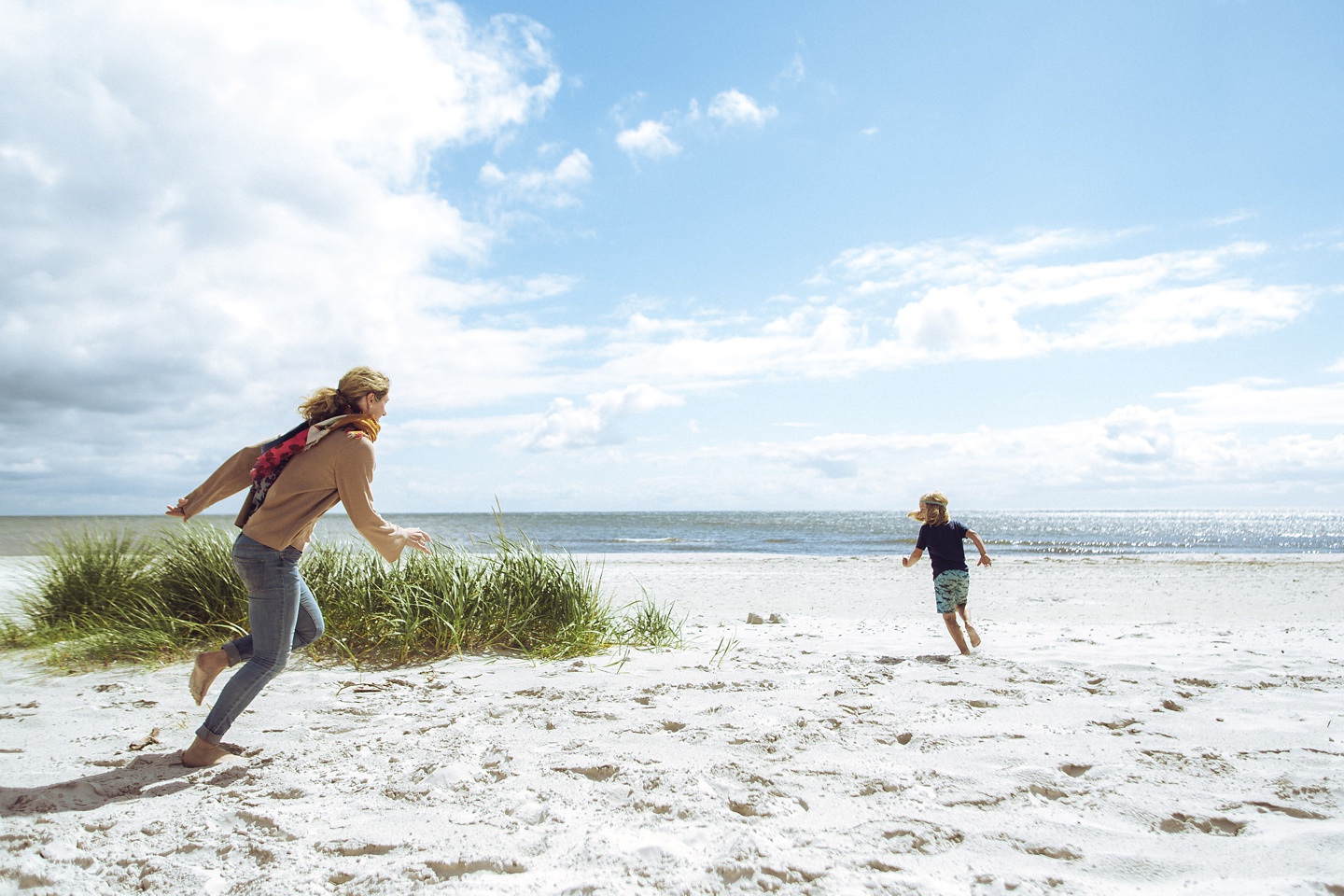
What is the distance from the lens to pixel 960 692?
452 cm

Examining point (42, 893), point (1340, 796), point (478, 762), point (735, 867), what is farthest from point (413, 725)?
point (1340, 796)

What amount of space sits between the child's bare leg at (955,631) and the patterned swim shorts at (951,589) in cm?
5

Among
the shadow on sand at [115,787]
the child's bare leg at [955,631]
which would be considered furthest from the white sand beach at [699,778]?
the child's bare leg at [955,631]

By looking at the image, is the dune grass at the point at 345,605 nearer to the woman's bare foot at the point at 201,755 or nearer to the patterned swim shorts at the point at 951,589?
the woman's bare foot at the point at 201,755

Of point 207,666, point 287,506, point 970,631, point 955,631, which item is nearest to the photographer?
point 287,506

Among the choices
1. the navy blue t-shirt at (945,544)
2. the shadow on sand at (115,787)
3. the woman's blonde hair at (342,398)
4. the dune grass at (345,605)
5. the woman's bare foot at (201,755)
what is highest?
the woman's blonde hair at (342,398)

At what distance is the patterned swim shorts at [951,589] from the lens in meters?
6.40

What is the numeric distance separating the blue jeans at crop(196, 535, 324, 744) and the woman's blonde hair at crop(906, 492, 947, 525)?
5006mm

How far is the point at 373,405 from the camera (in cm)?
351

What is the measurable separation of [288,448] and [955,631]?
17.3ft

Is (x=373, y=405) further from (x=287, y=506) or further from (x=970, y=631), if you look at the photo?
(x=970, y=631)

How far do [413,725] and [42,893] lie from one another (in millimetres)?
1687

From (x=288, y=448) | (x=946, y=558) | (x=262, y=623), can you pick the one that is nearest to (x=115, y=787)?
(x=262, y=623)

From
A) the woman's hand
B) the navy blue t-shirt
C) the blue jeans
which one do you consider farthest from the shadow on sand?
the navy blue t-shirt
